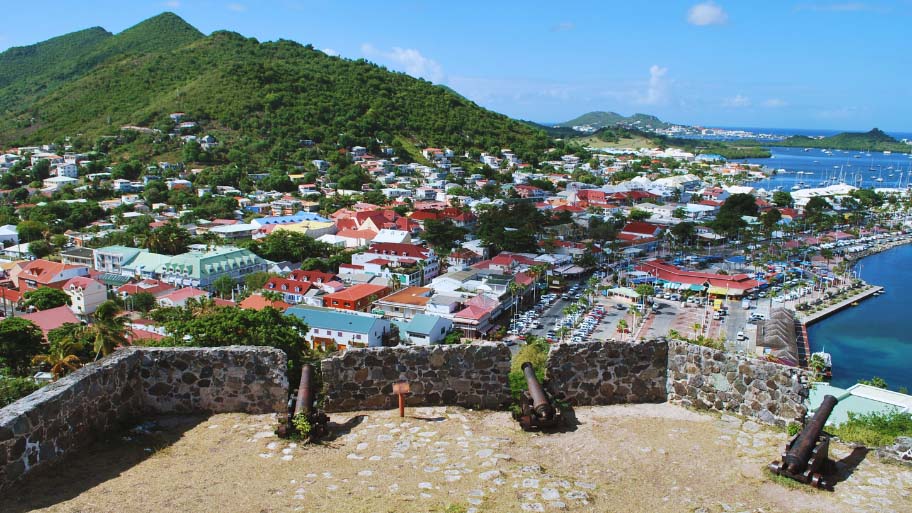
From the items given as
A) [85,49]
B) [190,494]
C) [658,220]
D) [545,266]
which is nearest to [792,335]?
[545,266]

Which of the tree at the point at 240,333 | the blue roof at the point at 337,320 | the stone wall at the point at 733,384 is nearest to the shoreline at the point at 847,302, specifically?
the blue roof at the point at 337,320

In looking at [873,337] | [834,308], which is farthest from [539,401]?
[834,308]

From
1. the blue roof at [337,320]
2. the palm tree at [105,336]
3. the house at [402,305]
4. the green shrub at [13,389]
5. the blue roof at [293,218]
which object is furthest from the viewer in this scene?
the blue roof at [293,218]

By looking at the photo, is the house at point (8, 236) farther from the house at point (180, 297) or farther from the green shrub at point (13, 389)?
the green shrub at point (13, 389)

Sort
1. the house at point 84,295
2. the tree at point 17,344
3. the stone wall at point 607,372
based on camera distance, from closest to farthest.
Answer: the stone wall at point 607,372 < the tree at point 17,344 < the house at point 84,295

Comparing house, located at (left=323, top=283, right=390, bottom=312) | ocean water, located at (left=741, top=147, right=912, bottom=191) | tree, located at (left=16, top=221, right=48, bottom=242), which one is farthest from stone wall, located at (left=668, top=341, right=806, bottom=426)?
ocean water, located at (left=741, top=147, right=912, bottom=191)
